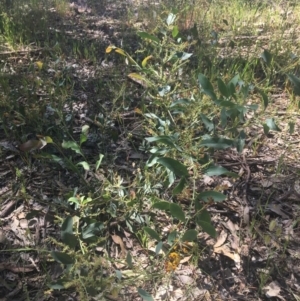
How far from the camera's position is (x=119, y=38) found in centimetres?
323

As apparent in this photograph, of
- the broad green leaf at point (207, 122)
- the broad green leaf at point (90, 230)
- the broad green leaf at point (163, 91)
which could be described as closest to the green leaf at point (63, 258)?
the broad green leaf at point (90, 230)

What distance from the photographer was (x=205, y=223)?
4.48 feet

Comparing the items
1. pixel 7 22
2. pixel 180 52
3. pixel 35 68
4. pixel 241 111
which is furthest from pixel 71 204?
pixel 7 22

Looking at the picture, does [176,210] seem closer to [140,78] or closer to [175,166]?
[175,166]

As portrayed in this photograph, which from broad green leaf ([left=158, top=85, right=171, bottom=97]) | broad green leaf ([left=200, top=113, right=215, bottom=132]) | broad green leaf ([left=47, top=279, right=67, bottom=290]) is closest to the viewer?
broad green leaf ([left=47, top=279, right=67, bottom=290])

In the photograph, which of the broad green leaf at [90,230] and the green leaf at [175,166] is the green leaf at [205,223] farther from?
the broad green leaf at [90,230]

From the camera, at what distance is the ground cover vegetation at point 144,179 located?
1414 mm

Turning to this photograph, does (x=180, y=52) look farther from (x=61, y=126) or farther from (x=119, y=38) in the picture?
(x=119, y=38)

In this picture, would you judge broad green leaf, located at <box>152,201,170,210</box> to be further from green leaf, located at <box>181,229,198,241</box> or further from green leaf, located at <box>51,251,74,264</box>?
green leaf, located at <box>51,251,74,264</box>

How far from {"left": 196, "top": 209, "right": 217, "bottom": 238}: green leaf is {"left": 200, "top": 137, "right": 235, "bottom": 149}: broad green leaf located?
0.27 meters

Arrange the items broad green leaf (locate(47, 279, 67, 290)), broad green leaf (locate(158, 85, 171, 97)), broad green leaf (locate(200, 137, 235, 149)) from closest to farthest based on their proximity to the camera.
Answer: broad green leaf (locate(47, 279, 67, 290))
broad green leaf (locate(200, 137, 235, 149))
broad green leaf (locate(158, 85, 171, 97))

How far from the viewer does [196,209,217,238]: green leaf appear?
1.37 m

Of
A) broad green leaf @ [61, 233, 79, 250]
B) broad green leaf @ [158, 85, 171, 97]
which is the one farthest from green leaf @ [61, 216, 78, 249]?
broad green leaf @ [158, 85, 171, 97]

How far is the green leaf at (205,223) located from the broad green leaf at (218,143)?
265 millimetres
